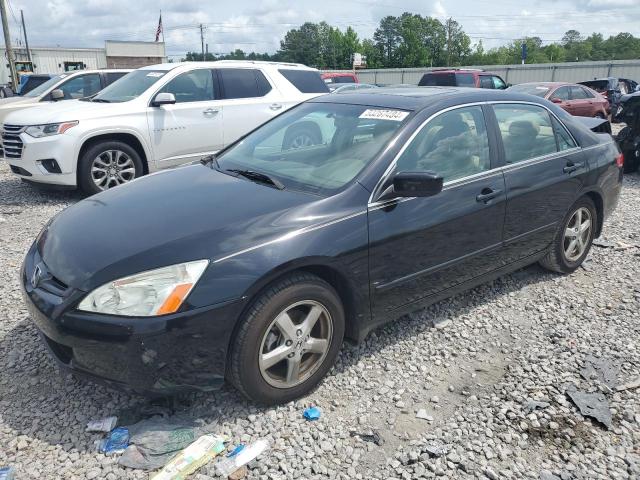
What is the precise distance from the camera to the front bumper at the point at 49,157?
683 cm

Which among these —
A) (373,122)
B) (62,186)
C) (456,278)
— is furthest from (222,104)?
(456,278)

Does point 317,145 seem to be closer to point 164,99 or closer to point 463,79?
point 164,99

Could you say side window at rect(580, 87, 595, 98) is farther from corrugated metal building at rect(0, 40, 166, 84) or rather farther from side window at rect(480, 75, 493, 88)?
corrugated metal building at rect(0, 40, 166, 84)

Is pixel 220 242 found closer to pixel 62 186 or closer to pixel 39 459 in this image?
pixel 39 459

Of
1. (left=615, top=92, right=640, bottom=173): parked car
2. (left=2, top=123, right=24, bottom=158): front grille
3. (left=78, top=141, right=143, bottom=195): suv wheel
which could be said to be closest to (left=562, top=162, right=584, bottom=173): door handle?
(left=78, top=141, right=143, bottom=195): suv wheel

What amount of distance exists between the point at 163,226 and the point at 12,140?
5654 millimetres

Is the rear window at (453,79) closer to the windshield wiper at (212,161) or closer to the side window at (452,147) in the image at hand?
the side window at (452,147)

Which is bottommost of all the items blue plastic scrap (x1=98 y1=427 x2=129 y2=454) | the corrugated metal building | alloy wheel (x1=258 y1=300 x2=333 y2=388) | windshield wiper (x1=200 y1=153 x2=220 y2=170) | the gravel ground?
the gravel ground

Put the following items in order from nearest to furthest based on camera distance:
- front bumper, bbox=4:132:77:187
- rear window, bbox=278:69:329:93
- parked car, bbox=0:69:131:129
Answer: front bumper, bbox=4:132:77:187 < rear window, bbox=278:69:329:93 < parked car, bbox=0:69:131:129

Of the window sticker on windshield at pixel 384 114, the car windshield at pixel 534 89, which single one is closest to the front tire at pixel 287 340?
the window sticker on windshield at pixel 384 114

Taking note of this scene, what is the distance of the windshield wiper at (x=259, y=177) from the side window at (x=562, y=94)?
13.2 metres

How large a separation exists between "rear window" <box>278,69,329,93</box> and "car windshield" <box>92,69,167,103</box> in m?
2.02

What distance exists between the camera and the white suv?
6922mm

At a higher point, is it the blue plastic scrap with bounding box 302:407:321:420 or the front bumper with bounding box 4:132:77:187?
the front bumper with bounding box 4:132:77:187
